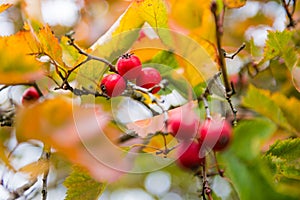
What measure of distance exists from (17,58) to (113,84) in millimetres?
199

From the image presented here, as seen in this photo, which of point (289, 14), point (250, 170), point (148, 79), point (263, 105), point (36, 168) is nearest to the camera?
point (250, 170)

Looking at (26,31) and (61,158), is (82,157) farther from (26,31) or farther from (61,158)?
(26,31)

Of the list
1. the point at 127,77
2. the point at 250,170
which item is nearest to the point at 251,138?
the point at 250,170

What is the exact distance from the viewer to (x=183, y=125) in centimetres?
108

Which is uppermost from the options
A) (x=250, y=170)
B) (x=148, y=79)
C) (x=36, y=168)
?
(x=148, y=79)

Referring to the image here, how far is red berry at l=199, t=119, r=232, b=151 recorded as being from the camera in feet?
3.32

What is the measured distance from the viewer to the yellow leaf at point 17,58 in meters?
1.00

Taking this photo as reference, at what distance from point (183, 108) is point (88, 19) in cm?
101

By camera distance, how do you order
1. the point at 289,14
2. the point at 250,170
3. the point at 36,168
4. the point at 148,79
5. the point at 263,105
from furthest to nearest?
the point at 289,14 → the point at 36,168 → the point at 148,79 → the point at 263,105 → the point at 250,170

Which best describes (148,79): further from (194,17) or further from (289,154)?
(289,154)

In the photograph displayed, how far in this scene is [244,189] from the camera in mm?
510

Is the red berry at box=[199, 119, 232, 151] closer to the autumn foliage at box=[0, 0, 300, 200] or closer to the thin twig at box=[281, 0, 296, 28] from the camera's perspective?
the autumn foliage at box=[0, 0, 300, 200]

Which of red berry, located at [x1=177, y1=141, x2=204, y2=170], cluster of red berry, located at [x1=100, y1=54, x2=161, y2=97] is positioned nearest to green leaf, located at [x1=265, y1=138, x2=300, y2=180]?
red berry, located at [x1=177, y1=141, x2=204, y2=170]

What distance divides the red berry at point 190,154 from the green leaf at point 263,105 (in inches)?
6.0
